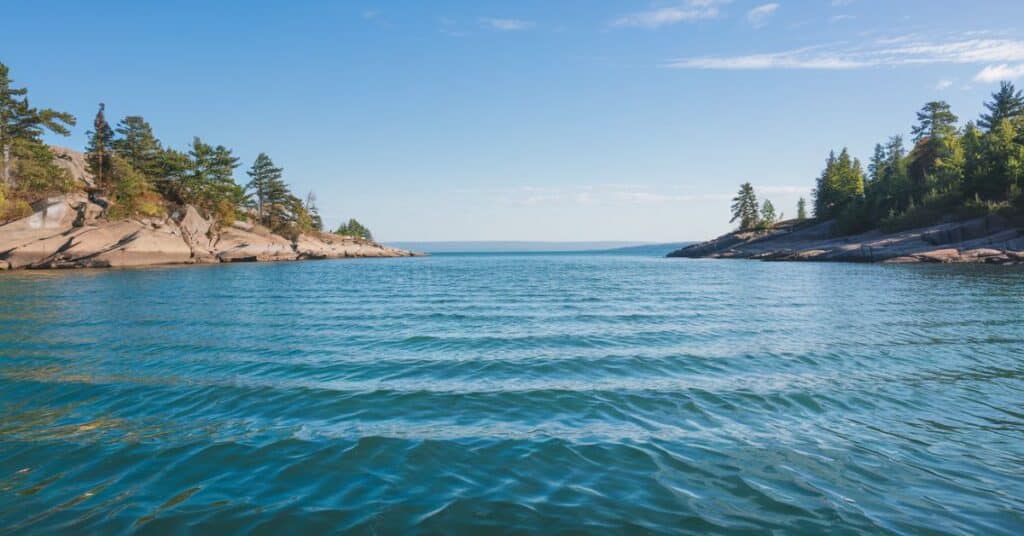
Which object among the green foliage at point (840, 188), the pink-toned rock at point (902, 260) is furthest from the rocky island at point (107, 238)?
the green foliage at point (840, 188)

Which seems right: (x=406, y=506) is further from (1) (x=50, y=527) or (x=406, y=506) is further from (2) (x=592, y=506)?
(1) (x=50, y=527)

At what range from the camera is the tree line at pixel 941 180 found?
67.3m

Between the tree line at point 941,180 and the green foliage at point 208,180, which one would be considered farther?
the green foliage at point 208,180

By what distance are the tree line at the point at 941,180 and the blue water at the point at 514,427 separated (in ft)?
224

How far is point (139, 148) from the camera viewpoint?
86688mm

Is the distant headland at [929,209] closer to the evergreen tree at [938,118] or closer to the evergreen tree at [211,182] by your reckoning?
the evergreen tree at [938,118]

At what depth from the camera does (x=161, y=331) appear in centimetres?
1866

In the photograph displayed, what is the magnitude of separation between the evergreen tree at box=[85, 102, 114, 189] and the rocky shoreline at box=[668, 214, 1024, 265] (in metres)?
112

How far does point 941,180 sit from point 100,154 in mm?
136856

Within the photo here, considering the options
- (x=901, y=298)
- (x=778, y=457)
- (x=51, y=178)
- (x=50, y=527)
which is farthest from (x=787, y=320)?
(x=51, y=178)

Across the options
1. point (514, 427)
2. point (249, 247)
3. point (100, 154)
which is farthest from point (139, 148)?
point (514, 427)

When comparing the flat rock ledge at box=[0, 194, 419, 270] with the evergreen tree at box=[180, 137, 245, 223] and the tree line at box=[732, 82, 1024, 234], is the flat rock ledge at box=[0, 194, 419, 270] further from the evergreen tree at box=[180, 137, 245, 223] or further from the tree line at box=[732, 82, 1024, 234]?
the tree line at box=[732, 82, 1024, 234]

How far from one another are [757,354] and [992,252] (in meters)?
60.5

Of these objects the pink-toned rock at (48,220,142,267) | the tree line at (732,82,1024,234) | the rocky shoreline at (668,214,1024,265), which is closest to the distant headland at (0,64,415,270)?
the pink-toned rock at (48,220,142,267)
